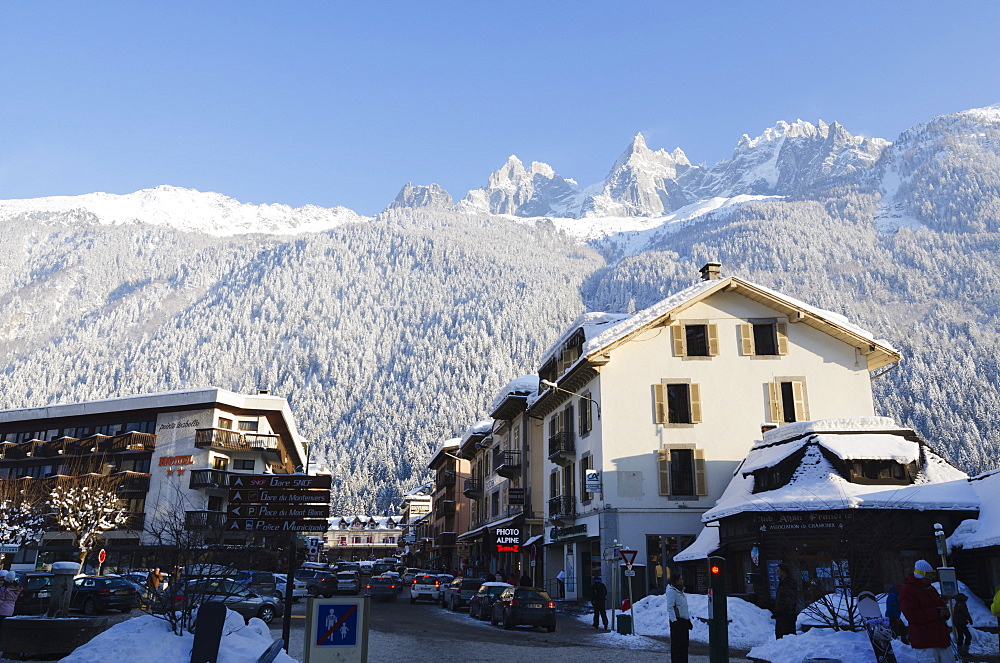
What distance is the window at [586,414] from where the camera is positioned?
A: 37938 mm

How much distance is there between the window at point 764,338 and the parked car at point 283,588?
22.7 meters

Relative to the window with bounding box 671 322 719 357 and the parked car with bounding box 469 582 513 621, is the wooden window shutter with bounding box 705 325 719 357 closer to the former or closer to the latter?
the window with bounding box 671 322 719 357

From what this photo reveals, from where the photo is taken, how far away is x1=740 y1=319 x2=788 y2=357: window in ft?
122

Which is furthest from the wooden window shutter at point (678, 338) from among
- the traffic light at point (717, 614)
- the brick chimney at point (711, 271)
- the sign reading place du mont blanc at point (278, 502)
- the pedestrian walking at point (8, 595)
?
the pedestrian walking at point (8, 595)

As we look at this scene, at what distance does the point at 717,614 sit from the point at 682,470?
22093 millimetres

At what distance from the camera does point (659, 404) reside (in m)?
36.4

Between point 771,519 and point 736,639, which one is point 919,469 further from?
point 736,639

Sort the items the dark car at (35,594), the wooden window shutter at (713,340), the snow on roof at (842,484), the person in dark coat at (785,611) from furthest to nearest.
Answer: the wooden window shutter at (713,340) → the snow on roof at (842,484) → the dark car at (35,594) → the person in dark coat at (785,611)

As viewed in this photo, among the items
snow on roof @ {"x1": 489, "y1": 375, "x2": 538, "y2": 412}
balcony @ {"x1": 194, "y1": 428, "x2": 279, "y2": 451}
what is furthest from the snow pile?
balcony @ {"x1": 194, "y1": 428, "x2": 279, "y2": 451}

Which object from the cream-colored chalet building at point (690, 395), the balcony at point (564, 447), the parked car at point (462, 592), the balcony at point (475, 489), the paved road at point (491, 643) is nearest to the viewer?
the paved road at point (491, 643)

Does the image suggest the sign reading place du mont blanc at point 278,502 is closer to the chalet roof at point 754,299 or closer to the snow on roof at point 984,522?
the snow on roof at point 984,522

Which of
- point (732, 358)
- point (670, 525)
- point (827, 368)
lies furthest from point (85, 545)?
point (827, 368)

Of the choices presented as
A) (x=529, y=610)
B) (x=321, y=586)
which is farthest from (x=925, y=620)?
(x=321, y=586)

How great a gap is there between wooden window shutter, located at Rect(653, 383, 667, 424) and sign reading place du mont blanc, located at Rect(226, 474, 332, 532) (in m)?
22.6
